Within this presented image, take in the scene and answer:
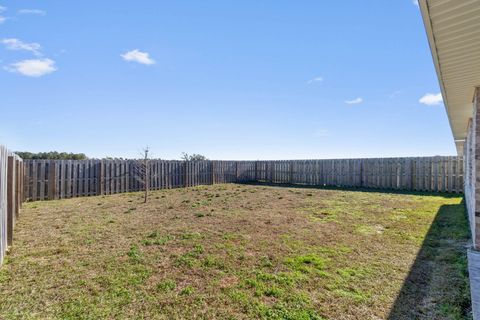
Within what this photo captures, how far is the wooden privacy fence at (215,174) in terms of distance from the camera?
35.7 feet

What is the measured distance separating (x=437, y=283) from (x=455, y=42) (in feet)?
8.92

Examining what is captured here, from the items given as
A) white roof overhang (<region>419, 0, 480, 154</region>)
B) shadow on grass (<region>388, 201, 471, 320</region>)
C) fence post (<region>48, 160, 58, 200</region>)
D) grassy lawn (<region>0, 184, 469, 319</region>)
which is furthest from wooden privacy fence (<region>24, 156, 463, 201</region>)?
white roof overhang (<region>419, 0, 480, 154</region>)

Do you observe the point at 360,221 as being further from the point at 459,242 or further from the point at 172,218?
the point at 172,218

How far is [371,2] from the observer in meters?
6.73

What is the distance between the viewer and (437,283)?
122 inches

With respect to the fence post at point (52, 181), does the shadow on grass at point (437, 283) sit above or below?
below

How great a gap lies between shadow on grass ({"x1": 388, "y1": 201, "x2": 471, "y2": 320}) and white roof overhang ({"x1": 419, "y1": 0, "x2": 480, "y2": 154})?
2.66 meters

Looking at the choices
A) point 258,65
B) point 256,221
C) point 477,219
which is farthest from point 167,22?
point 477,219

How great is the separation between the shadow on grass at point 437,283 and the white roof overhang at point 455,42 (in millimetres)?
2656

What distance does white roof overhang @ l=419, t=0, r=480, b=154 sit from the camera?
2102 millimetres

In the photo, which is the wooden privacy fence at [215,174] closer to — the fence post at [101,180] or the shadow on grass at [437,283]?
the fence post at [101,180]

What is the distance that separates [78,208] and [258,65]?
29.7ft

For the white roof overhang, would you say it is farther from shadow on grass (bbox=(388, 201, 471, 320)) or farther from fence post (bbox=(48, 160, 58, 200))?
fence post (bbox=(48, 160, 58, 200))

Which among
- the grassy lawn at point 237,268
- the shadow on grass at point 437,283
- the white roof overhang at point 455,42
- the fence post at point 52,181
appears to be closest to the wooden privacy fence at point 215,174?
the fence post at point 52,181
